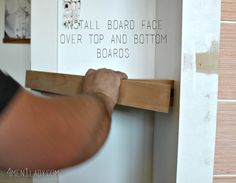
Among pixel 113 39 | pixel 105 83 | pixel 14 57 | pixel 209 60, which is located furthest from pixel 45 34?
pixel 14 57

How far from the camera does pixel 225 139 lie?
2.15 ft

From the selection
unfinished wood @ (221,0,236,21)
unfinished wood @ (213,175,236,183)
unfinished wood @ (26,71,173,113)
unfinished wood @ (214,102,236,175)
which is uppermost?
unfinished wood @ (221,0,236,21)

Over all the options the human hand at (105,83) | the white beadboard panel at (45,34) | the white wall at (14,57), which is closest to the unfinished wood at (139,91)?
the human hand at (105,83)

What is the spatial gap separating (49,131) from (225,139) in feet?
1.31

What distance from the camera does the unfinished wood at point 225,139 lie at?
2.13ft

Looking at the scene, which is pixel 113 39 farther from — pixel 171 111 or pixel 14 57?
pixel 14 57

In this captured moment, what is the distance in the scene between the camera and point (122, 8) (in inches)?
38.5

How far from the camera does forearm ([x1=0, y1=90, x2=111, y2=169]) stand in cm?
36

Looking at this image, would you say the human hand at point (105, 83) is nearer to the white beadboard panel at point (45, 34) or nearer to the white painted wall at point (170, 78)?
the white painted wall at point (170, 78)

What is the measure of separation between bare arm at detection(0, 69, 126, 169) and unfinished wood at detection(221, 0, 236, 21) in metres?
0.32

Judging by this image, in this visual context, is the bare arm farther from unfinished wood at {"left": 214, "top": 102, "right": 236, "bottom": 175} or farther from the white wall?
the white wall

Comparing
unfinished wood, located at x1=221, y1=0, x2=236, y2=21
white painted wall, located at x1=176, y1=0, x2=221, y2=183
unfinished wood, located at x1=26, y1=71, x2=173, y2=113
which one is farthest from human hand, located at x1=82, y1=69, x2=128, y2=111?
unfinished wood, located at x1=221, y1=0, x2=236, y2=21

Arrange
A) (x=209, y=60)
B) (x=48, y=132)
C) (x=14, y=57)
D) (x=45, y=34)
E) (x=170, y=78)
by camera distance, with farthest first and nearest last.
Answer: (x=14, y=57), (x=45, y=34), (x=170, y=78), (x=209, y=60), (x=48, y=132)

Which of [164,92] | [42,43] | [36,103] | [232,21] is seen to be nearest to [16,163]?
[36,103]
